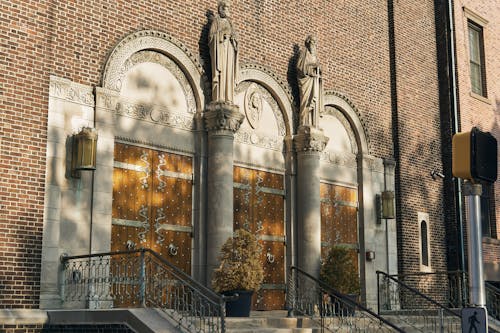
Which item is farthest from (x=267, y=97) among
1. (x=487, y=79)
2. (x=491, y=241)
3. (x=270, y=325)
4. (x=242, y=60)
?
(x=487, y=79)

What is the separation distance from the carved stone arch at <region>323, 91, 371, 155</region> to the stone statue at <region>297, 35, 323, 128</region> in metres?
0.98

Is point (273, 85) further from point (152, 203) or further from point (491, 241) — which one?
point (491, 241)

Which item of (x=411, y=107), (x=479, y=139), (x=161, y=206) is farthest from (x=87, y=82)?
(x=411, y=107)

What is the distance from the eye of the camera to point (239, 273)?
12648 millimetres

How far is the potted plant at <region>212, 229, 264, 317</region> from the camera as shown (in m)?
12.4

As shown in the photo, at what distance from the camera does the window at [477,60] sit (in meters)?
22.8

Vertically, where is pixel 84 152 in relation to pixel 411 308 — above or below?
above

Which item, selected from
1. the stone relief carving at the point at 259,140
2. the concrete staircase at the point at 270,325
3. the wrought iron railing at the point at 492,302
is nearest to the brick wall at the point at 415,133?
the wrought iron railing at the point at 492,302

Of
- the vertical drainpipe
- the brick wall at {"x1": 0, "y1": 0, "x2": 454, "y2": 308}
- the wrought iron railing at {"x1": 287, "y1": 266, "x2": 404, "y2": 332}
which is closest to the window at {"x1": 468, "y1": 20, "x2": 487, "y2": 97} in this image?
the vertical drainpipe

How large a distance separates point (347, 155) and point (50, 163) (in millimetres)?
8272

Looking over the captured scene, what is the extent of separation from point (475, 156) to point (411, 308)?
14227mm

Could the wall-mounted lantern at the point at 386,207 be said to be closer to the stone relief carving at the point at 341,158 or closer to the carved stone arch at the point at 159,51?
the stone relief carving at the point at 341,158

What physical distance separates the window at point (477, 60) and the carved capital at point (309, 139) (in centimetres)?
810

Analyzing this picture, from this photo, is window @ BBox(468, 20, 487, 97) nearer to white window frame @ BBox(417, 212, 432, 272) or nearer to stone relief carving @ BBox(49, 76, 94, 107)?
white window frame @ BBox(417, 212, 432, 272)
